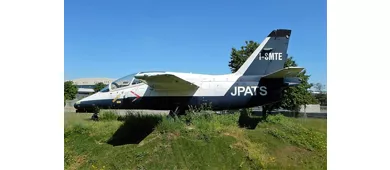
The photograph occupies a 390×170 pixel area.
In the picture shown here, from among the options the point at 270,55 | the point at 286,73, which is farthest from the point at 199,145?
the point at 270,55

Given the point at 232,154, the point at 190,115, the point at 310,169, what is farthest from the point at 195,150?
the point at 310,169

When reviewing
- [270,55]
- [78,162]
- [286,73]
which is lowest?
[78,162]

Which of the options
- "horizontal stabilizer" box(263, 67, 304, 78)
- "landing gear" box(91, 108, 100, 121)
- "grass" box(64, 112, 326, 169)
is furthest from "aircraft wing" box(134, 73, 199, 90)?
"horizontal stabilizer" box(263, 67, 304, 78)

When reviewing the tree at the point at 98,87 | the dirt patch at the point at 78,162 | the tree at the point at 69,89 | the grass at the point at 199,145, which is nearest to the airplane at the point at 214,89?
the tree at the point at 69,89

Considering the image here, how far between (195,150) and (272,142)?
5.24ft

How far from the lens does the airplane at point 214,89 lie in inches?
285

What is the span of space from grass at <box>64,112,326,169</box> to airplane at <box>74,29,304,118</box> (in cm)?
89

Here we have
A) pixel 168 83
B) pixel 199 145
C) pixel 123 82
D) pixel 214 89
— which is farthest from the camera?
pixel 123 82

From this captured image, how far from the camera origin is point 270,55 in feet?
25.2

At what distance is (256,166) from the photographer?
486 centimetres

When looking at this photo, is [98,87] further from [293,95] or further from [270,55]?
[293,95]

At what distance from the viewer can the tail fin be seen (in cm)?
760

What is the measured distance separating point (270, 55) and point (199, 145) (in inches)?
144

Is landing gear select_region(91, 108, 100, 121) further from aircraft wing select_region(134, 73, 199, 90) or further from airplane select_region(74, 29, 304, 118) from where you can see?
aircraft wing select_region(134, 73, 199, 90)
